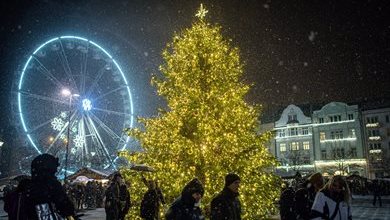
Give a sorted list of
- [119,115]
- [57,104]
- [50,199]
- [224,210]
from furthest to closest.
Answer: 1. [119,115]
2. [57,104]
3. [224,210]
4. [50,199]

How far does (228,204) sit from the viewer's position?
5.66 m

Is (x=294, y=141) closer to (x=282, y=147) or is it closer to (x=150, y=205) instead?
(x=282, y=147)

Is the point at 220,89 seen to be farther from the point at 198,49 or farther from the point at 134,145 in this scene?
the point at 134,145

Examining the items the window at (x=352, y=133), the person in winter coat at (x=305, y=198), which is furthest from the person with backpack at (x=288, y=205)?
the window at (x=352, y=133)

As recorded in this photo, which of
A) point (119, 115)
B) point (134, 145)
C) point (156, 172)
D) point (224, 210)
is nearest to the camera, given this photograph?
point (224, 210)

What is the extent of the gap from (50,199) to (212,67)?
10.9 metres

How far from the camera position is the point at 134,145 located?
7119cm

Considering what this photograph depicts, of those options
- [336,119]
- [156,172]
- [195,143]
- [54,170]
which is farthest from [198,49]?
[336,119]

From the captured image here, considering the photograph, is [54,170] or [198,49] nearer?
[54,170]

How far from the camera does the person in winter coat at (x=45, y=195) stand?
13.4ft

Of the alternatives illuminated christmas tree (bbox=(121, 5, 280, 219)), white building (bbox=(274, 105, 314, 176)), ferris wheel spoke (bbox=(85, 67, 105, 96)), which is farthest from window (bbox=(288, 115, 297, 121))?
illuminated christmas tree (bbox=(121, 5, 280, 219))

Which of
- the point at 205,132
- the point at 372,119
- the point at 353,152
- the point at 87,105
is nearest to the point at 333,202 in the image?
the point at 205,132

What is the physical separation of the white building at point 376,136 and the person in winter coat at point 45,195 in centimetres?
6225

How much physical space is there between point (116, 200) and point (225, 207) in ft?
19.7
